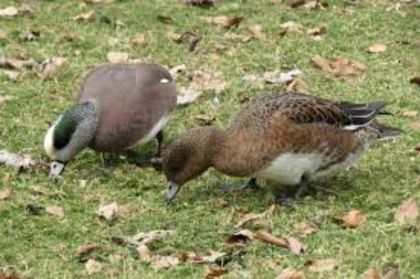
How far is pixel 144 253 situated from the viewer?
17.2ft

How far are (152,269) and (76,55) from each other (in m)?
3.98

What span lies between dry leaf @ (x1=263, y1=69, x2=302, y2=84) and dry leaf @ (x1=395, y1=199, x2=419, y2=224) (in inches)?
104

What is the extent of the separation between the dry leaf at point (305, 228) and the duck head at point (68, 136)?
1588 mm

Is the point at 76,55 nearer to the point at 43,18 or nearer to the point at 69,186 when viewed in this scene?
the point at 43,18

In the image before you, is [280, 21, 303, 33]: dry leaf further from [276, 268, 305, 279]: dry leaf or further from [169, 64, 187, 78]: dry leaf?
[276, 268, 305, 279]: dry leaf

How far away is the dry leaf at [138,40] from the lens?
908cm

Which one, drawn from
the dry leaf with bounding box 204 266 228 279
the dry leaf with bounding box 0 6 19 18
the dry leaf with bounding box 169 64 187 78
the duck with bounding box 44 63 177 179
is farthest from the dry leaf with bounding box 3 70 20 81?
the dry leaf with bounding box 204 266 228 279

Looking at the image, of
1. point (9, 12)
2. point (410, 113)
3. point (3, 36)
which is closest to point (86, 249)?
point (410, 113)

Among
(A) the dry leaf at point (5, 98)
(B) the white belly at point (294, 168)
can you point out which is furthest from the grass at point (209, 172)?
(B) the white belly at point (294, 168)

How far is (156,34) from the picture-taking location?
9.33 metres

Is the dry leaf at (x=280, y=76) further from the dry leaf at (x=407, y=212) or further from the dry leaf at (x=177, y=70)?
the dry leaf at (x=407, y=212)

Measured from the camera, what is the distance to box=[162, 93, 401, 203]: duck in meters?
5.75

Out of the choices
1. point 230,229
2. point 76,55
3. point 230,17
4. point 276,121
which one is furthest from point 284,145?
point 230,17

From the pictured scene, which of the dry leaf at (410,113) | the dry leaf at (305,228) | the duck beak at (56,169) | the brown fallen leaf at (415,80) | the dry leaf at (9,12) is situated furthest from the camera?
the dry leaf at (9,12)
